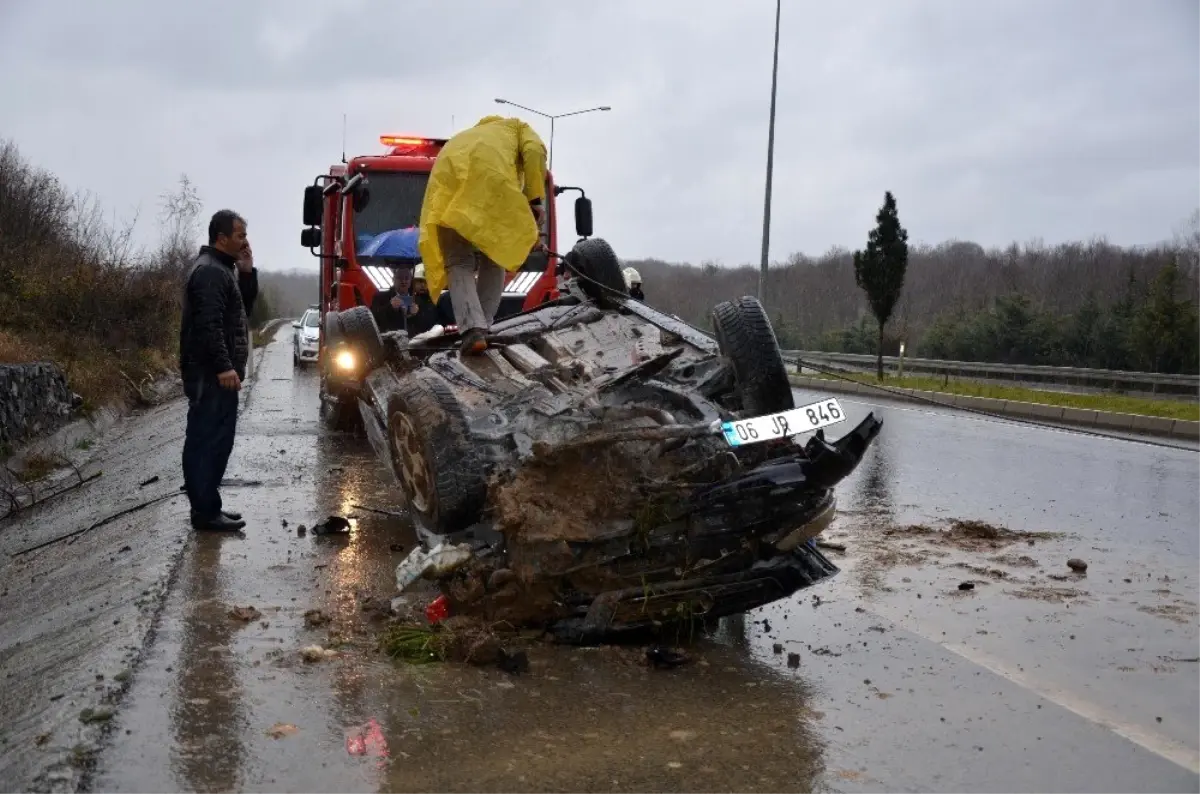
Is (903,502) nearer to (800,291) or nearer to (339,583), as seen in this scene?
(339,583)

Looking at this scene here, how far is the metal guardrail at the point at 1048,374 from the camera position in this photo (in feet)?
77.0

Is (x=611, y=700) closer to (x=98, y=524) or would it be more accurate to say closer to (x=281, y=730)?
(x=281, y=730)

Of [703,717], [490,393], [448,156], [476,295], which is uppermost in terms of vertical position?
[448,156]

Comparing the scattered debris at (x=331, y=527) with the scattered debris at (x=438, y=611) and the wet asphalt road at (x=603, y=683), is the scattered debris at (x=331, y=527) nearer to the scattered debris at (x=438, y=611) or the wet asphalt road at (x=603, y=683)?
the wet asphalt road at (x=603, y=683)

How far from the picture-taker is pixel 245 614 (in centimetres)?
457

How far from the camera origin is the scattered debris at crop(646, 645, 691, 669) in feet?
13.9

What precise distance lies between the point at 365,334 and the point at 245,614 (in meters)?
2.07

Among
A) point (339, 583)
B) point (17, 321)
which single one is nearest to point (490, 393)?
point (339, 583)

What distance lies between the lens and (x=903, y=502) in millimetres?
8172

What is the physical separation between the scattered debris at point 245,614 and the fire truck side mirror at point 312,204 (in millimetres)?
6928

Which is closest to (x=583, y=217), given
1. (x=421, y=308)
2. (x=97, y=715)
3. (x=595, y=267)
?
(x=421, y=308)

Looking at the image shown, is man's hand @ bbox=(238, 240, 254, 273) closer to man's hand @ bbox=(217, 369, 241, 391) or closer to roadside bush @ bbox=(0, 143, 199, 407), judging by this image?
man's hand @ bbox=(217, 369, 241, 391)

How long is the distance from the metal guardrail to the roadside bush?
11375 millimetres

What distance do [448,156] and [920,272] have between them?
61372 millimetres
